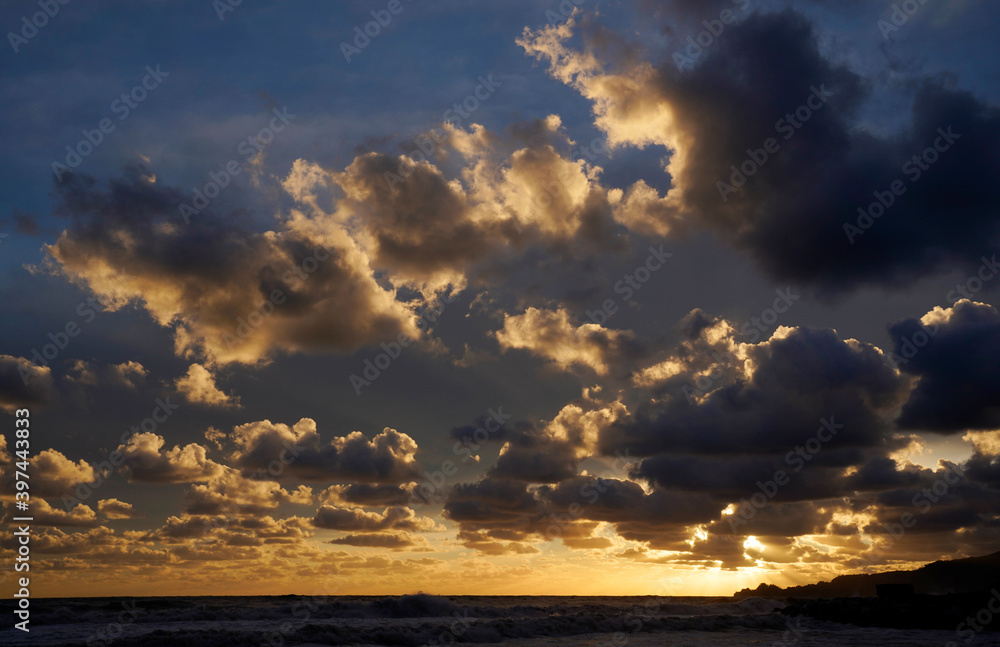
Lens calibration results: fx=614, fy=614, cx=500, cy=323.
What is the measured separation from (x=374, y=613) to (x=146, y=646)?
23211 mm

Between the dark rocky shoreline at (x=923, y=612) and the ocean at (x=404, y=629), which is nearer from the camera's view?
the ocean at (x=404, y=629)

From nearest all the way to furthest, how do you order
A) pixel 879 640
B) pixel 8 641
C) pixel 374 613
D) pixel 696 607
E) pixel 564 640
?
pixel 8 641 → pixel 879 640 → pixel 564 640 → pixel 374 613 → pixel 696 607

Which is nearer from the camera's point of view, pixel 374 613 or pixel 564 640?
pixel 564 640

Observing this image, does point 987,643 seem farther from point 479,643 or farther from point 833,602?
point 479,643

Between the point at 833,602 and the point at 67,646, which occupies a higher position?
the point at 67,646

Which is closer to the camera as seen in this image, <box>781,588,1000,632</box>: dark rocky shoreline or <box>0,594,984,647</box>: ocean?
<box>0,594,984,647</box>: ocean

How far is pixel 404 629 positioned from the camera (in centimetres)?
4038

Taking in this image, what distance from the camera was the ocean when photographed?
35.7 metres

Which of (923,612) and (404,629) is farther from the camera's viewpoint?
(923,612)

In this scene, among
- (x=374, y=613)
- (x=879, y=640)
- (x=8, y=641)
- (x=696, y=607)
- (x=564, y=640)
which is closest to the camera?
(x=8, y=641)

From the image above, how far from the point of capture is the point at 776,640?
39.4 m

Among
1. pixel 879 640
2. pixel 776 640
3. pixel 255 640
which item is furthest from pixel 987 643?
pixel 255 640

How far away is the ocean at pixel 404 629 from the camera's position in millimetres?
35688

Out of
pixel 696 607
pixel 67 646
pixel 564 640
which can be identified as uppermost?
pixel 67 646
